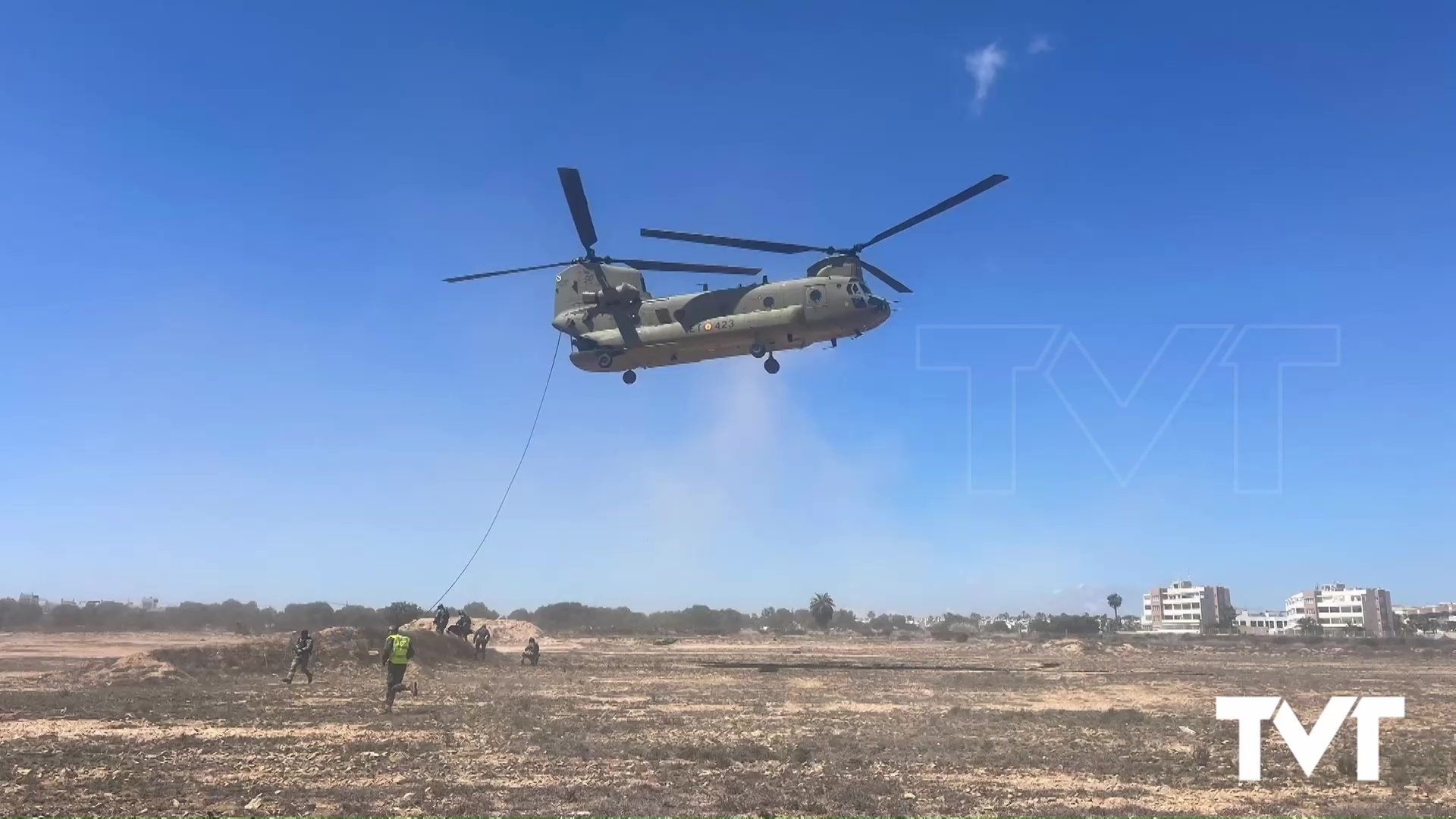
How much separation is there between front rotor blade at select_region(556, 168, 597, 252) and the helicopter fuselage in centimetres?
118

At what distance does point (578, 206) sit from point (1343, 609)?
179609 mm

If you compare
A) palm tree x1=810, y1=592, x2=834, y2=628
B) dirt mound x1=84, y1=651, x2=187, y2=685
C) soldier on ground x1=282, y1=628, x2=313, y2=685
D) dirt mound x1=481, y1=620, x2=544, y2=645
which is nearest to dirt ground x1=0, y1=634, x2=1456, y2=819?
dirt mound x1=84, y1=651, x2=187, y2=685

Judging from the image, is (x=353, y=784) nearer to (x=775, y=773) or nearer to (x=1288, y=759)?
(x=775, y=773)

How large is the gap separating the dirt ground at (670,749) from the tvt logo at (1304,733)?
Answer: 213 millimetres

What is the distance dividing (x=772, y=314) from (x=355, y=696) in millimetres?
15797

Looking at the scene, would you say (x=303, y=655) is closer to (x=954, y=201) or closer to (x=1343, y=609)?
(x=954, y=201)

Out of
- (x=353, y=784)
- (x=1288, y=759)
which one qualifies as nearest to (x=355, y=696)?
(x=353, y=784)

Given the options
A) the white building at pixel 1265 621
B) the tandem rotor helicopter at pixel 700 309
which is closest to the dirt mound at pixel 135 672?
the tandem rotor helicopter at pixel 700 309

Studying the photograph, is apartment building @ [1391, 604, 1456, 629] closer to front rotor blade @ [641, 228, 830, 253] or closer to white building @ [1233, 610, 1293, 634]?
white building @ [1233, 610, 1293, 634]

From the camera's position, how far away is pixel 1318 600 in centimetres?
16550

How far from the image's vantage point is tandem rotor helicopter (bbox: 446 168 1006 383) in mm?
27250

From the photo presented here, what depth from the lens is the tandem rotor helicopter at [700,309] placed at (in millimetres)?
27250

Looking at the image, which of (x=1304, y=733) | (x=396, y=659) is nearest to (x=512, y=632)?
(x=396, y=659)

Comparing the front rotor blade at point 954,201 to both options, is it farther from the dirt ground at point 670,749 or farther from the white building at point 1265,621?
the white building at point 1265,621
